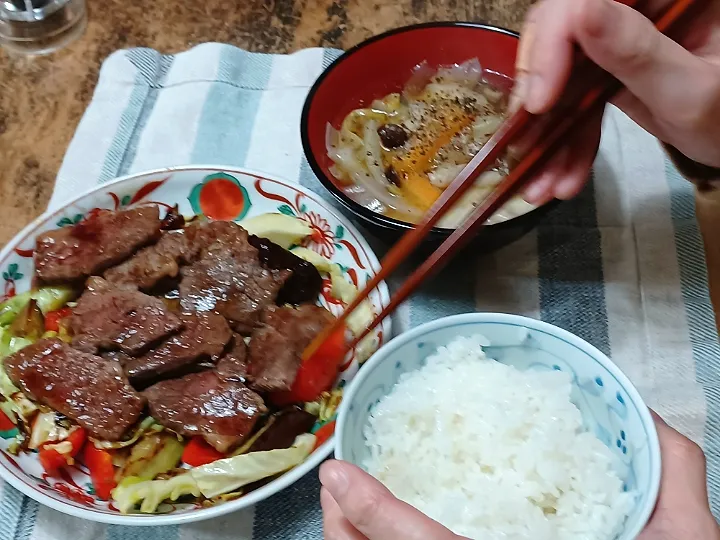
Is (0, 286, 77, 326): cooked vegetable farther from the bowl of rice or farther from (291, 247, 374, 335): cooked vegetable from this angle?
the bowl of rice

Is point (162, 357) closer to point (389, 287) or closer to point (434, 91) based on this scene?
point (389, 287)

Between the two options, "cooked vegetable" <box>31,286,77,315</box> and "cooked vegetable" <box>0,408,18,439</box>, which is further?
"cooked vegetable" <box>31,286,77,315</box>

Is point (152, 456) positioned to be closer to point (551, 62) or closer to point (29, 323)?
point (29, 323)

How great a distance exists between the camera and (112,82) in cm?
198

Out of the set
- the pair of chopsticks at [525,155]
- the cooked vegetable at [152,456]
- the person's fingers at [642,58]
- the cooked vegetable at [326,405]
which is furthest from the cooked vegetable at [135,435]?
the person's fingers at [642,58]

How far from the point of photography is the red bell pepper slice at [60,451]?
3.95 feet

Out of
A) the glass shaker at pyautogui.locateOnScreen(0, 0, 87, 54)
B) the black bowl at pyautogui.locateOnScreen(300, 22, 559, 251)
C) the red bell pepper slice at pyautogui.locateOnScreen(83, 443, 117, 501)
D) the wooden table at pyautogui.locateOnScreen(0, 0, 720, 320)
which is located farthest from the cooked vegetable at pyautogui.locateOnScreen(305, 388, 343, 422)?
the glass shaker at pyautogui.locateOnScreen(0, 0, 87, 54)

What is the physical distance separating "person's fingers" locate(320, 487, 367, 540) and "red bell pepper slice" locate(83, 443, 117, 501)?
0.45 metres

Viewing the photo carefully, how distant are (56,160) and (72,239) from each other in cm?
51

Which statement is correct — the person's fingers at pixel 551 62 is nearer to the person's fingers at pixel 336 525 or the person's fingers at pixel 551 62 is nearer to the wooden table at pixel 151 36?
the person's fingers at pixel 336 525

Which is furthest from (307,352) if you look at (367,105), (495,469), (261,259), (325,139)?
(367,105)

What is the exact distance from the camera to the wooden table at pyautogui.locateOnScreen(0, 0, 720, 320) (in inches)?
75.0

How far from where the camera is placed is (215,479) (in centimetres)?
115

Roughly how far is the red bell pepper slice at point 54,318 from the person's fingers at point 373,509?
0.82m
